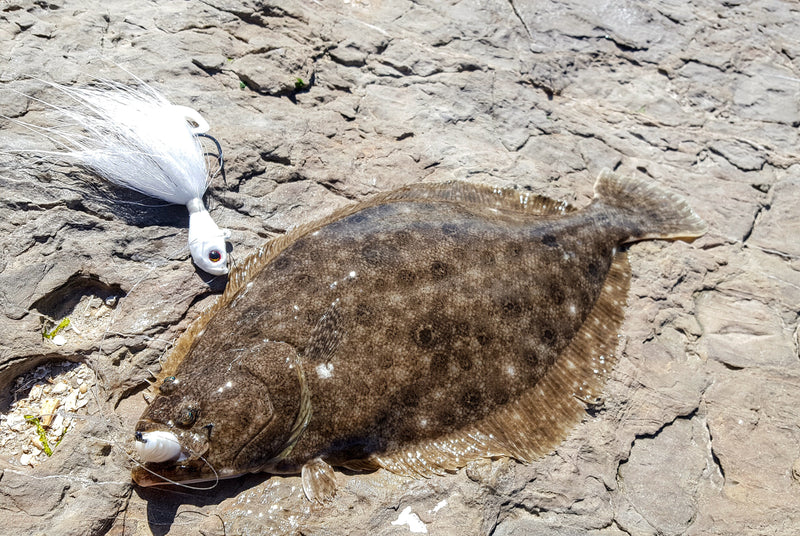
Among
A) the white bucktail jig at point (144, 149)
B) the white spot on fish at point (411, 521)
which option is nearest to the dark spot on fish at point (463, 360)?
the white spot on fish at point (411, 521)

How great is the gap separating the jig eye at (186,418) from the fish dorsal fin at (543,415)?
2.91 feet

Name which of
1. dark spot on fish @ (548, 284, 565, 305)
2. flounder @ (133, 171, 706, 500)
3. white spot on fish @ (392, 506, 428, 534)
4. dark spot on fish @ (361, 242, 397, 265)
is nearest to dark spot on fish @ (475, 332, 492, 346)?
flounder @ (133, 171, 706, 500)

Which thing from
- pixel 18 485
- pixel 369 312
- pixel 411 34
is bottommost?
pixel 18 485

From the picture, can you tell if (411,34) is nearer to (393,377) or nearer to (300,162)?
(300,162)

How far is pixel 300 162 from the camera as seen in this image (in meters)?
4.05

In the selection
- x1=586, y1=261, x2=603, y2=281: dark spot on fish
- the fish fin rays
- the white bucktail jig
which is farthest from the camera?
the fish fin rays

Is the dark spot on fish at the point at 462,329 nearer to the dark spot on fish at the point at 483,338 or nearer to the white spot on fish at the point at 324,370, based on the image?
the dark spot on fish at the point at 483,338

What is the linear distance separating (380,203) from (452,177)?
0.76 metres

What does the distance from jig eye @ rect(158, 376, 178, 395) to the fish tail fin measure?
3009 millimetres

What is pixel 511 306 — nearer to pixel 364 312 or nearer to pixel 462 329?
pixel 462 329

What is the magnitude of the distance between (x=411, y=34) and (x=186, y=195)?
9.57ft

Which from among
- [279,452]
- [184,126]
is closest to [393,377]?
[279,452]

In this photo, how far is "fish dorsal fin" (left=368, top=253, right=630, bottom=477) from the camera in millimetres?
2963

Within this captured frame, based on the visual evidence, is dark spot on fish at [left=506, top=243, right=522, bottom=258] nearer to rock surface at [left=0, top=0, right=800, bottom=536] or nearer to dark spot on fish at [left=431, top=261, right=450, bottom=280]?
dark spot on fish at [left=431, top=261, right=450, bottom=280]
